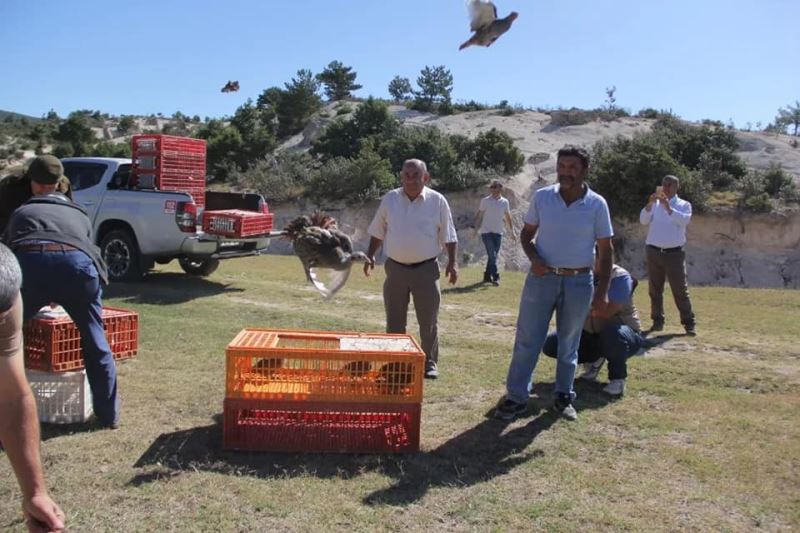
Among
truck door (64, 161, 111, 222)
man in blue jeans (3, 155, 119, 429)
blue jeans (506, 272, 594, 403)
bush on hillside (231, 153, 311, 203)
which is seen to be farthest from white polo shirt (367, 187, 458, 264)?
bush on hillside (231, 153, 311, 203)

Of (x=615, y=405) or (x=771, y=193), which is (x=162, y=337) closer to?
(x=615, y=405)

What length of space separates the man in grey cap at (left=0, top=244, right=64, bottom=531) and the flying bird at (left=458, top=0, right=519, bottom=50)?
4149 millimetres

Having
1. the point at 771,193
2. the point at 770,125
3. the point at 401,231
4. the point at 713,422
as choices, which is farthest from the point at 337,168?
the point at 770,125

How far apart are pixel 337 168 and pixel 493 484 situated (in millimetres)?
19274

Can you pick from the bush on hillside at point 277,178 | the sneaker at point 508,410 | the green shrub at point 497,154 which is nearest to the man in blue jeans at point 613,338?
the sneaker at point 508,410

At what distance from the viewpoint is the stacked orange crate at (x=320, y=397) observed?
4516 millimetres

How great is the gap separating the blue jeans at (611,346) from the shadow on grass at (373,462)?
1280mm

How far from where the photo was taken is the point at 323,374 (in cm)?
459

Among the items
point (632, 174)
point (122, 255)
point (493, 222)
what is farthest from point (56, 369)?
point (632, 174)

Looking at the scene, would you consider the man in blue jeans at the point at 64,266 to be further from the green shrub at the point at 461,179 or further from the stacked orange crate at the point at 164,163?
the green shrub at the point at 461,179

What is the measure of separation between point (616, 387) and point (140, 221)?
8.32 meters

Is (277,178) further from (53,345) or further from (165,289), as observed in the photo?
(53,345)

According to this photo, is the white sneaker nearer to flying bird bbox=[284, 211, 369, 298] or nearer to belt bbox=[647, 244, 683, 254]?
flying bird bbox=[284, 211, 369, 298]

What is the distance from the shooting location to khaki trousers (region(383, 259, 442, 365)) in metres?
6.26
